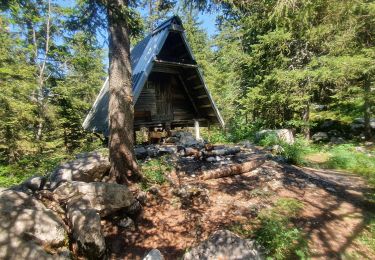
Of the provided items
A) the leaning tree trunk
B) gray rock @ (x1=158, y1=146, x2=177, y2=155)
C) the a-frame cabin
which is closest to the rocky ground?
the leaning tree trunk

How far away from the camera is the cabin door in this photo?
14211mm

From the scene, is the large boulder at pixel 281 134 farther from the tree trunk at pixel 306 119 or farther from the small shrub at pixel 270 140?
the tree trunk at pixel 306 119

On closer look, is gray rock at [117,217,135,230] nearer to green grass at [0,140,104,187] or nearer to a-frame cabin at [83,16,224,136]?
green grass at [0,140,104,187]

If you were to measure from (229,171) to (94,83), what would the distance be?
25984mm

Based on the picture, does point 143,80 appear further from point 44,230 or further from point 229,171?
point 44,230

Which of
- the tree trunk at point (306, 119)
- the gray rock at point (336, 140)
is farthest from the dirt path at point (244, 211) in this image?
the gray rock at point (336, 140)

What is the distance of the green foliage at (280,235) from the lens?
5.13 metres

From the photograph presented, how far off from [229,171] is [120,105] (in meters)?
4.03

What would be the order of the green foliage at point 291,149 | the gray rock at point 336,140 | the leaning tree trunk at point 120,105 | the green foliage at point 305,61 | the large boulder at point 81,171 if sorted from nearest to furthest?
the large boulder at point 81,171
the leaning tree trunk at point 120,105
the green foliage at point 291,149
the green foliage at point 305,61
the gray rock at point 336,140

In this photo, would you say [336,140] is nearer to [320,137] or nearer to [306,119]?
[320,137]

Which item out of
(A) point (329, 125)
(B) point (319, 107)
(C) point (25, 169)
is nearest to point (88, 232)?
(C) point (25, 169)

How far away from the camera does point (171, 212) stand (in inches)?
258

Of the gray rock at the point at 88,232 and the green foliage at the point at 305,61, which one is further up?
the green foliage at the point at 305,61

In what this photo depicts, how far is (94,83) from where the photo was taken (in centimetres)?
3077
